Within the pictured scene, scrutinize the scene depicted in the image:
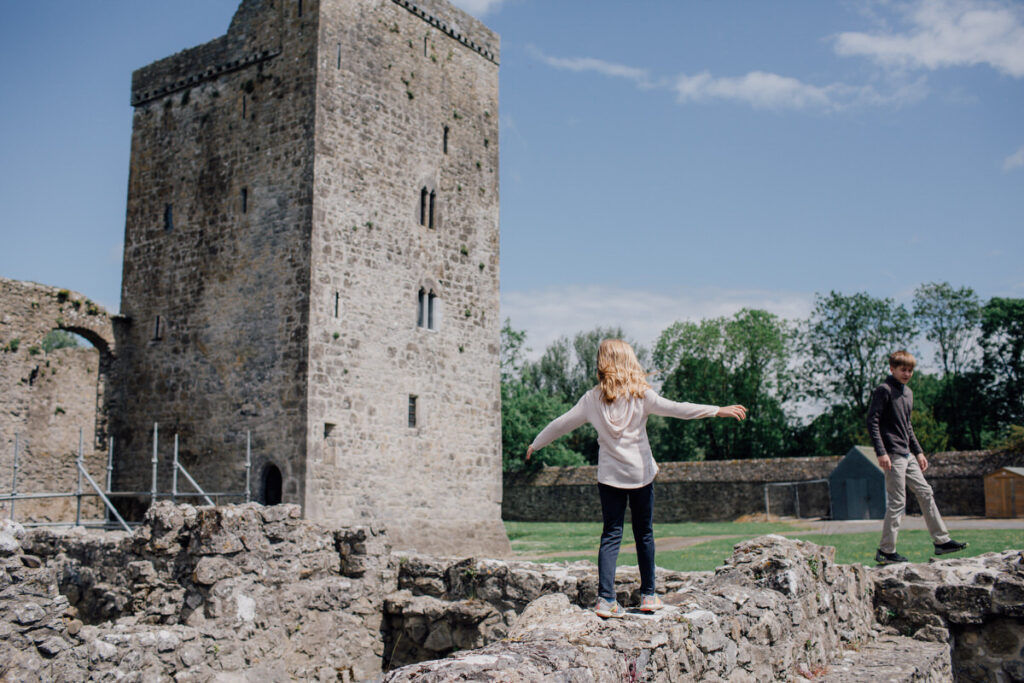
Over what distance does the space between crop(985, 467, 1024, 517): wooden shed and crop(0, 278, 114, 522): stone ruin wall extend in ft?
83.2

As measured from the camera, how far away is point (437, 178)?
22.6 meters

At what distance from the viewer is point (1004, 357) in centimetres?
5166

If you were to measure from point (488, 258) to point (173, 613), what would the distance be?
15.0m

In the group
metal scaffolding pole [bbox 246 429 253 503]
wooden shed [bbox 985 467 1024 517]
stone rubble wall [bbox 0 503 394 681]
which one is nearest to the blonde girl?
stone rubble wall [bbox 0 503 394 681]

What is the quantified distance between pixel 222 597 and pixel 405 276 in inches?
480

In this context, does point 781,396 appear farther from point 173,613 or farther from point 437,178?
point 173,613

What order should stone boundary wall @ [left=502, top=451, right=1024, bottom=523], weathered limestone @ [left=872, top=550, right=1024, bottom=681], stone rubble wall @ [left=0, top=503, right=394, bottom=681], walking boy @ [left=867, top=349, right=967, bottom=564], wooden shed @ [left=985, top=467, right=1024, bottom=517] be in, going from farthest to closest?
1. stone boundary wall @ [left=502, top=451, right=1024, bottom=523]
2. wooden shed @ [left=985, top=467, right=1024, bottom=517]
3. walking boy @ [left=867, top=349, right=967, bottom=564]
4. stone rubble wall @ [left=0, top=503, right=394, bottom=681]
5. weathered limestone @ [left=872, top=550, right=1024, bottom=681]

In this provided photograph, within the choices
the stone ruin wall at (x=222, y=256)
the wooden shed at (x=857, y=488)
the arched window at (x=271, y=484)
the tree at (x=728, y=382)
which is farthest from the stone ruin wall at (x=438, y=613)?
the tree at (x=728, y=382)

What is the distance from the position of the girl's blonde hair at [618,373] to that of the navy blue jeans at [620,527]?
59cm

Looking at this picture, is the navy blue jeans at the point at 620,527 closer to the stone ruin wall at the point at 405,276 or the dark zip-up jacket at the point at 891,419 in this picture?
the dark zip-up jacket at the point at 891,419

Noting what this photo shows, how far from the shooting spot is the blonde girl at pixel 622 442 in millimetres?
5508

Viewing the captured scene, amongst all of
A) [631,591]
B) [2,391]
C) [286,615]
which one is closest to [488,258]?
[2,391]

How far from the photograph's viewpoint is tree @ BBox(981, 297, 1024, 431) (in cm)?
4972

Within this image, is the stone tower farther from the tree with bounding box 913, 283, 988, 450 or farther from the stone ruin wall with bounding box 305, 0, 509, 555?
the tree with bounding box 913, 283, 988, 450
